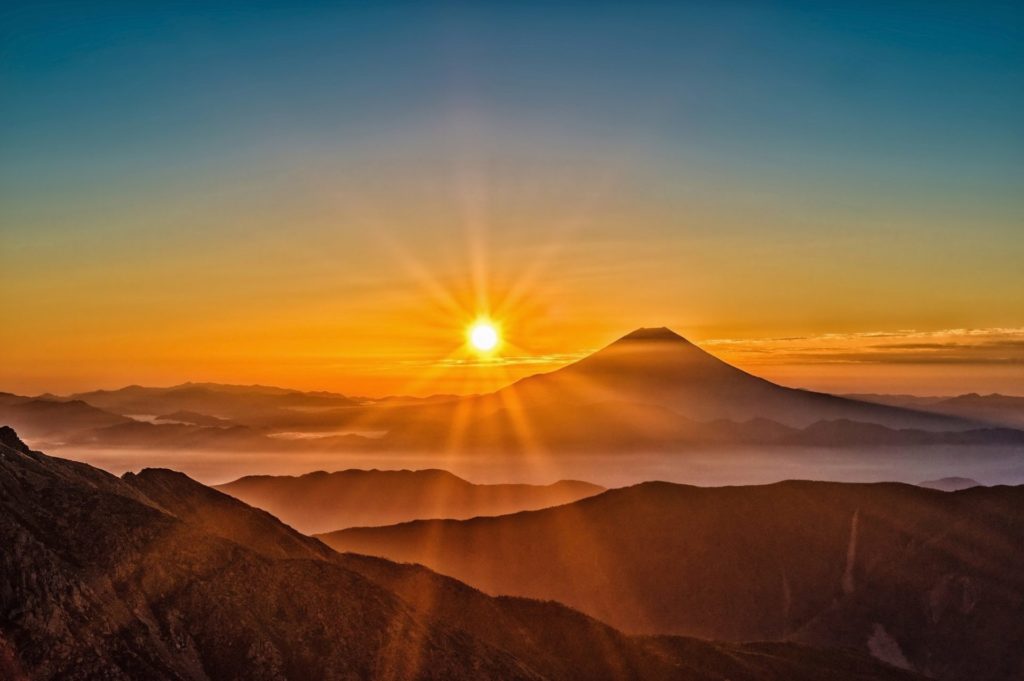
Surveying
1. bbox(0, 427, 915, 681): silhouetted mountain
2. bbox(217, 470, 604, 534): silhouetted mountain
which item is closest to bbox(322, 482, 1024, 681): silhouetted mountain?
bbox(0, 427, 915, 681): silhouetted mountain

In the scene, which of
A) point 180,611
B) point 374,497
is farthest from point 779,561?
point 374,497

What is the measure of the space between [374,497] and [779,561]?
81.1m

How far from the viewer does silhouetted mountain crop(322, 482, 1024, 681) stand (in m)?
90.6

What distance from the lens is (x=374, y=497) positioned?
166m

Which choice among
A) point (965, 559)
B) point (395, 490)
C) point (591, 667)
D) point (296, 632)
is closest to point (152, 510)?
point (296, 632)

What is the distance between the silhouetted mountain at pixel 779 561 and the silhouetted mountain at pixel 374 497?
4536cm

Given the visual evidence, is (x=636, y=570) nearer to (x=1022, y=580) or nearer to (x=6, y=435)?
(x=1022, y=580)

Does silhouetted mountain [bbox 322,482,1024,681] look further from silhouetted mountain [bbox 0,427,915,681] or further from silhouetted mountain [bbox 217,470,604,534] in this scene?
silhouetted mountain [bbox 217,470,604,534]

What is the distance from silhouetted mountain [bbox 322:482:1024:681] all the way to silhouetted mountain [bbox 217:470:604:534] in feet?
149

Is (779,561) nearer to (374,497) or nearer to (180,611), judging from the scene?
(180,611)

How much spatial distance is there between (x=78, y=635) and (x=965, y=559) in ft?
288

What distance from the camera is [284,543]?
57906 millimetres

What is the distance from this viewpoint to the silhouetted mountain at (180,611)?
34312 mm

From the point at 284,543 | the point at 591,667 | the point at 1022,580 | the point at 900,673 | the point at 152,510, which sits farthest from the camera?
the point at 1022,580
